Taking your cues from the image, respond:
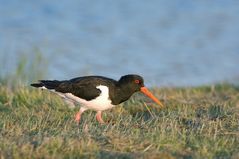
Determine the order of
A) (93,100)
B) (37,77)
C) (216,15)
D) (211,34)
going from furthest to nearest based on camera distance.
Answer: (216,15) < (211,34) < (37,77) < (93,100)

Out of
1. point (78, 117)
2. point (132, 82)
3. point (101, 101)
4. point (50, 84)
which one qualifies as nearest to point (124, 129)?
point (101, 101)

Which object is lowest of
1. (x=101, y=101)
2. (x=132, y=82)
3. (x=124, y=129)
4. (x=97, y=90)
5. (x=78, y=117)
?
(x=124, y=129)

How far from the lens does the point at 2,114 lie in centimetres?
809

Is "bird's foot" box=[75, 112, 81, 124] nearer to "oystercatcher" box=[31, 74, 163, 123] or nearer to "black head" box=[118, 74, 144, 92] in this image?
"oystercatcher" box=[31, 74, 163, 123]

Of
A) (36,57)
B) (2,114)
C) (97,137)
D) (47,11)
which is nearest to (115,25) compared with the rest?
(47,11)

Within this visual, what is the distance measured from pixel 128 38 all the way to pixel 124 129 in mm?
12292

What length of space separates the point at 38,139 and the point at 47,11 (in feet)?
50.2

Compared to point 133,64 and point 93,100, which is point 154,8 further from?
point 93,100

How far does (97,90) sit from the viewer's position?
307 inches

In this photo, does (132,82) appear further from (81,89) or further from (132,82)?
(81,89)

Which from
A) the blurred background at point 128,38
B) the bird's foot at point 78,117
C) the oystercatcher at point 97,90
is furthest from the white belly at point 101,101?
the blurred background at point 128,38

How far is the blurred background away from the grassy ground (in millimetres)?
4669

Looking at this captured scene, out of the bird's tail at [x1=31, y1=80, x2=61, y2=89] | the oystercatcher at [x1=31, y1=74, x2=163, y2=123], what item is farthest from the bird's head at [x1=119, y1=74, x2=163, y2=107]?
the bird's tail at [x1=31, y1=80, x2=61, y2=89]

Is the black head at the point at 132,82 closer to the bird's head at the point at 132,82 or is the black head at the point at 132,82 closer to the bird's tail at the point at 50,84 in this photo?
the bird's head at the point at 132,82
